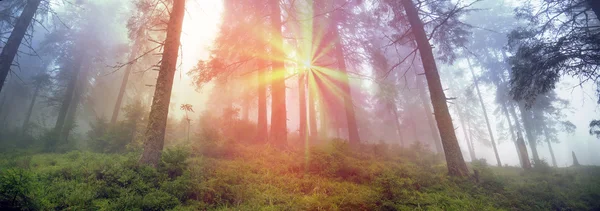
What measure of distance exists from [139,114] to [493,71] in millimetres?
27847

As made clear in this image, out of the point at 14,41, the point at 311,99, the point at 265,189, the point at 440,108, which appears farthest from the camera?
the point at 311,99

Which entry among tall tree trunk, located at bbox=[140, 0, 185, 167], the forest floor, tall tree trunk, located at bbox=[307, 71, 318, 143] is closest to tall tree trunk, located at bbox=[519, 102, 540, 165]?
the forest floor

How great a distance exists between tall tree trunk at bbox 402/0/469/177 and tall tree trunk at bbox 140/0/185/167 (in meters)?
8.43

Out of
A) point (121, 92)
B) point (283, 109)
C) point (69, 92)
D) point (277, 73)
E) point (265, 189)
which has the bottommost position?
point (265, 189)

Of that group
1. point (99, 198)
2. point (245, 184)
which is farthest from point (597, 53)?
point (99, 198)

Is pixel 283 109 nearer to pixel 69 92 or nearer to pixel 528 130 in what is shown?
pixel 69 92

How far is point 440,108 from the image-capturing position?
802cm

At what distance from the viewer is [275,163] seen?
24.6 feet

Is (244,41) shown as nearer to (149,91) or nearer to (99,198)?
(99,198)

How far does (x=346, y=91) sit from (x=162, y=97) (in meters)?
10.3

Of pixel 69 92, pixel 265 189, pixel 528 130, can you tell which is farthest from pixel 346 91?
pixel 69 92

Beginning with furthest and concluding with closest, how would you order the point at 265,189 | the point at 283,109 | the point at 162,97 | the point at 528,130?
the point at 528,130 < the point at 283,109 < the point at 162,97 < the point at 265,189

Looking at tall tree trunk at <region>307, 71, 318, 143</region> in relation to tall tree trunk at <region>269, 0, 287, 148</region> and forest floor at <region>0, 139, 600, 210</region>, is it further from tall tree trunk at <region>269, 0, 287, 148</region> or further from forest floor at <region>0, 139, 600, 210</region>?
forest floor at <region>0, 139, 600, 210</region>

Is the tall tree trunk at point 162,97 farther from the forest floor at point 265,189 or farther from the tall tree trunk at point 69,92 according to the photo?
the tall tree trunk at point 69,92
